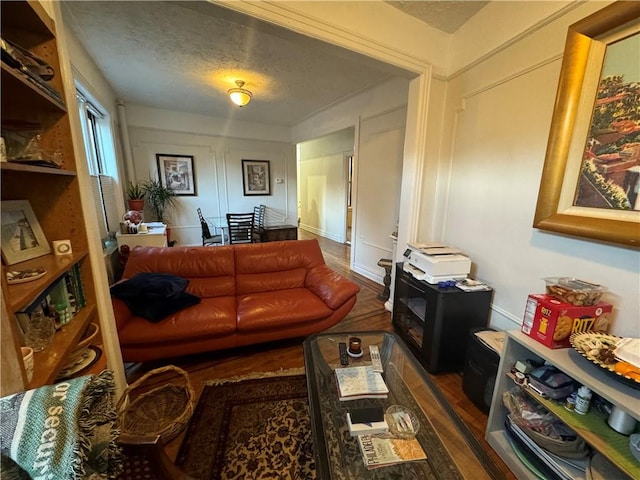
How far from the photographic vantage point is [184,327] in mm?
1801

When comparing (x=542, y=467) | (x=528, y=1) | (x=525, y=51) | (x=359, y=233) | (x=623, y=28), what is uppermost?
(x=528, y=1)

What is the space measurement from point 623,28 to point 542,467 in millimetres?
2037

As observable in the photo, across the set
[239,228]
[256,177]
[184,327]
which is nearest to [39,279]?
[184,327]

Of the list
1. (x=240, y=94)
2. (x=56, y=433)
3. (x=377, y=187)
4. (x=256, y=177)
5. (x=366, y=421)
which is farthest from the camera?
(x=256, y=177)

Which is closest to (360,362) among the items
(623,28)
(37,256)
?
(37,256)

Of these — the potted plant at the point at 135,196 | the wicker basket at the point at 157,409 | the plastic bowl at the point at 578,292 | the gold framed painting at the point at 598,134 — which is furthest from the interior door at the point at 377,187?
the potted plant at the point at 135,196

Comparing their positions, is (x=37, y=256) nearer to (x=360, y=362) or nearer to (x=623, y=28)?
(x=360, y=362)

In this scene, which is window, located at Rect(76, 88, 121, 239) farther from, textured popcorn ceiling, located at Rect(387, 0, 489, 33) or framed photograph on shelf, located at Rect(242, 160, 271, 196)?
textured popcorn ceiling, located at Rect(387, 0, 489, 33)

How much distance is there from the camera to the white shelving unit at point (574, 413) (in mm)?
883

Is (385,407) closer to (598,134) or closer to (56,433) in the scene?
(56,433)

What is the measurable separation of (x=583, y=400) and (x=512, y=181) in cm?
127

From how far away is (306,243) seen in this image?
2717mm

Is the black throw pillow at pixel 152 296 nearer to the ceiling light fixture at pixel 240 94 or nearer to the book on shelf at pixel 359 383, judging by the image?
the book on shelf at pixel 359 383

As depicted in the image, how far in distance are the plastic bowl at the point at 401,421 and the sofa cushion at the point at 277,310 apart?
3.18ft
